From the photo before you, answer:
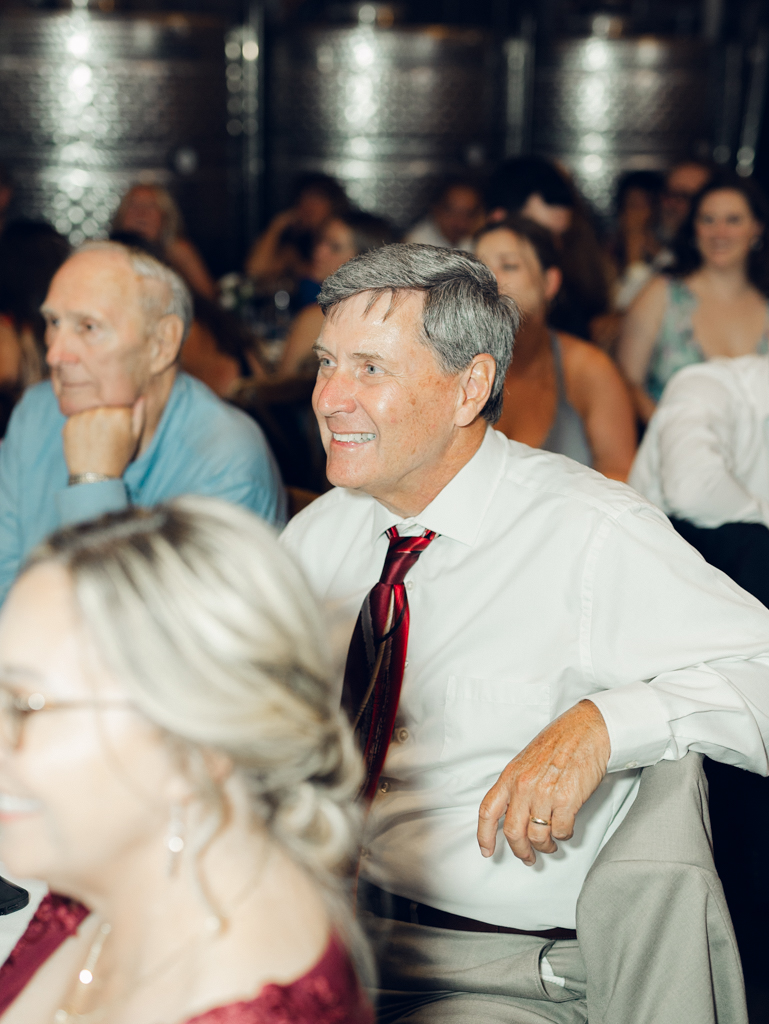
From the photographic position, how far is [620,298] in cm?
547

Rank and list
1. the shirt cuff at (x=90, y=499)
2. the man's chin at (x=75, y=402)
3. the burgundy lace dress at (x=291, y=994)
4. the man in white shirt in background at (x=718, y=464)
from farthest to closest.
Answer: the man's chin at (x=75, y=402)
the shirt cuff at (x=90, y=499)
the man in white shirt in background at (x=718, y=464)
the burgundy lace dress at (x=291, y=994)

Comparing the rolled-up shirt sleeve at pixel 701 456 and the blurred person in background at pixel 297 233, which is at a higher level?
the blurred person in background at pixel 297 233

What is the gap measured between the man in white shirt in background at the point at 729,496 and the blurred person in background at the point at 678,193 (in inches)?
138

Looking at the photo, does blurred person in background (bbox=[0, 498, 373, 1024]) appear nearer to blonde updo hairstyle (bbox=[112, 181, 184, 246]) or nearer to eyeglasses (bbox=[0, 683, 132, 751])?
eyeglasses (bbox=[0, 683, 132, 751])

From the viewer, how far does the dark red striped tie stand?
4.84 ft

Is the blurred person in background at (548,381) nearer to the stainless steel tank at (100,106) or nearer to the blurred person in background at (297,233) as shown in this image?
the blurred person in background at (297,233)

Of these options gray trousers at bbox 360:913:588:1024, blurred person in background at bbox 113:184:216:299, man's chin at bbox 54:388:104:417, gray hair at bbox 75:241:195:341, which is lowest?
gray trousers at bbox 360:913:588:1024

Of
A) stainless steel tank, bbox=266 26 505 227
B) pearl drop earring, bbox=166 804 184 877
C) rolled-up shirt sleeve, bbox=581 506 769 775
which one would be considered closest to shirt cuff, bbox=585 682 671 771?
rolled-up shirt sleeve, bbox=581 506 769 775

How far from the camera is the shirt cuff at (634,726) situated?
1.29 m

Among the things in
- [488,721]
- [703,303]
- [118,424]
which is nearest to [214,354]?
[118,424]

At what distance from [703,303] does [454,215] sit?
252 cm

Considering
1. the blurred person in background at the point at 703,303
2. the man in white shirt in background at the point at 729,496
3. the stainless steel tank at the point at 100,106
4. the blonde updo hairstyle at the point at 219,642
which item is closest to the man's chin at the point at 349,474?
the man in white shirt in background at the point at 729,496

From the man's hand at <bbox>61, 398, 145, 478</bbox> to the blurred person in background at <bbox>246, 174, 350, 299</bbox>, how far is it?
3893mm

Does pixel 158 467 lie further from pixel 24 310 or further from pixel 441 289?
pixel 24 310
